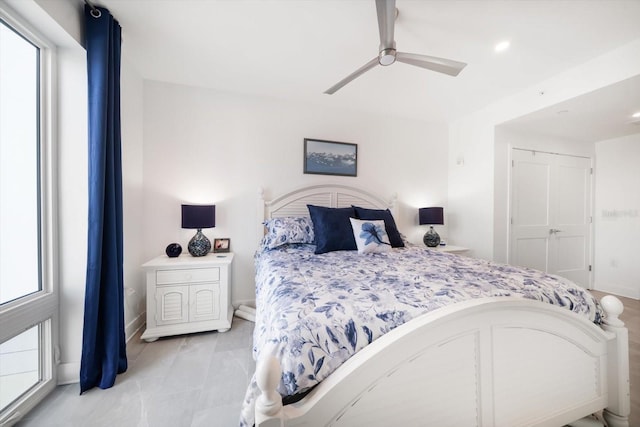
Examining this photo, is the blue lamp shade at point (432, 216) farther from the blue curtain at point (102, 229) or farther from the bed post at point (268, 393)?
the blue curtain at point (102, 229)

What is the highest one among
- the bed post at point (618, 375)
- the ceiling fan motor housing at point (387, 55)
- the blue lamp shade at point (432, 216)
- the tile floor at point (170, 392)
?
the ceiling fan motor housing at point (387, 55)

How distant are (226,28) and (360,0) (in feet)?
3.17

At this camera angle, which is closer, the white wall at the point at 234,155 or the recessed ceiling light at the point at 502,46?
the recessed ceiling light at the point at 502,46

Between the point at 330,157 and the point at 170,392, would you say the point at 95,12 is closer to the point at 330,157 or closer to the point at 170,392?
the point at 330,157

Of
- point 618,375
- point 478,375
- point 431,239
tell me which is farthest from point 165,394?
point 431,239

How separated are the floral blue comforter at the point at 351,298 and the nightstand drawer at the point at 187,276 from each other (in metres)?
0.67

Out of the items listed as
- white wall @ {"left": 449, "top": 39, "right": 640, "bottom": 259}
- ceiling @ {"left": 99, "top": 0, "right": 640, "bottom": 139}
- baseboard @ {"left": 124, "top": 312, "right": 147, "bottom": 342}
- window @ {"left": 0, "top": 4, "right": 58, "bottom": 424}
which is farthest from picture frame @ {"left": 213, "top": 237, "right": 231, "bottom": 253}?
white wall @ {"left": 449, "top": 39, "right": 640, "bottom": 259}

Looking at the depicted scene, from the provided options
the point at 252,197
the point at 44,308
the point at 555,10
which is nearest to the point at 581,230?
the point at 555,10

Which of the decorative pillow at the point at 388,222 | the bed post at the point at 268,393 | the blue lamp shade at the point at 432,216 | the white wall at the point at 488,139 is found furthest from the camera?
the blue lamp shade at the point at 432,216

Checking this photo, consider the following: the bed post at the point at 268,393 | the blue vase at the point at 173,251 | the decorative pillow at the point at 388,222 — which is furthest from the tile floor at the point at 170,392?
the decorative pillow at the point at 388,222

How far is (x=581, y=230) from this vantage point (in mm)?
3570

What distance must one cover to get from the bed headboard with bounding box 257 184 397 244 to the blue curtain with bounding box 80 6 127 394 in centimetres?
134

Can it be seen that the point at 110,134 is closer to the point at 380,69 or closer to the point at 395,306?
the point at 395,306

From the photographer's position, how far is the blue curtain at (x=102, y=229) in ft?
4.87
